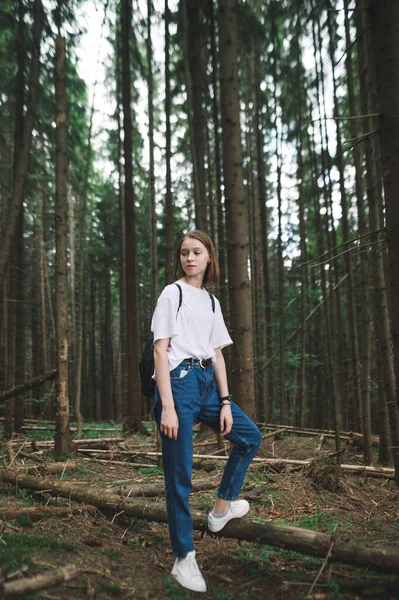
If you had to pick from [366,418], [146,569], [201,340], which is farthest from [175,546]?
[366,418]

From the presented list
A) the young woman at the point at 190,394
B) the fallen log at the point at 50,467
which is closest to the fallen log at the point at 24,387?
the fallen log at the point at 50,467

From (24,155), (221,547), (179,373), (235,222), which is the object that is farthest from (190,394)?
(24,155)

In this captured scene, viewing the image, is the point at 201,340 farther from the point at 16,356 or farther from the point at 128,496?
the point at 16,356

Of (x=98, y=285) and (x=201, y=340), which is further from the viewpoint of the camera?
(x=98, y=285)

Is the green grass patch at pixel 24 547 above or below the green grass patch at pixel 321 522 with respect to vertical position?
above

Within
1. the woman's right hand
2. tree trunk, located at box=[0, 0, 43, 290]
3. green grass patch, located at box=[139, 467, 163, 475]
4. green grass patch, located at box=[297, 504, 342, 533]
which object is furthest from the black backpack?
tree trunk, located at box=[0, 0, 43, 290]

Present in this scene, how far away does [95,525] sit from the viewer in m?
3.99

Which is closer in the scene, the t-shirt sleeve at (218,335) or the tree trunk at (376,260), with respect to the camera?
the t-shirt sleeve at (218,335)

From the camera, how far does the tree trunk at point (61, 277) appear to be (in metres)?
6.76

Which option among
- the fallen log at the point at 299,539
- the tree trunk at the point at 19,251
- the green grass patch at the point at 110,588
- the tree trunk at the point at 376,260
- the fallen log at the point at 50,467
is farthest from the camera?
the tree trunk at the point at 19,251

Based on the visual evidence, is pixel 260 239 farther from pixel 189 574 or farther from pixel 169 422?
pixel 189 574

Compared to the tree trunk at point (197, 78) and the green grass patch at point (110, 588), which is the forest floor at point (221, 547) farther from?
the tree trunk at point (197, 78)

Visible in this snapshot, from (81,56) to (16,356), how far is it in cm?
702

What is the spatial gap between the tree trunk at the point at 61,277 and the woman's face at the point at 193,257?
4.02 m
